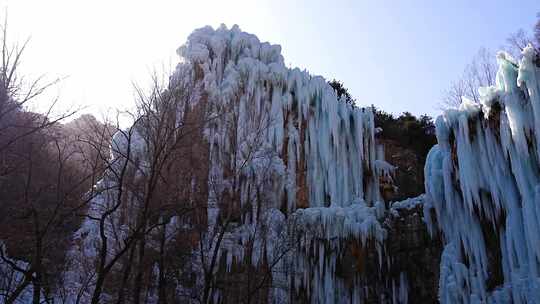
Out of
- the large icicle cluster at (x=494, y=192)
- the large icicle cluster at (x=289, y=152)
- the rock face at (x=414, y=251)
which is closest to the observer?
the large icicle cluster at (x=494, y=192)

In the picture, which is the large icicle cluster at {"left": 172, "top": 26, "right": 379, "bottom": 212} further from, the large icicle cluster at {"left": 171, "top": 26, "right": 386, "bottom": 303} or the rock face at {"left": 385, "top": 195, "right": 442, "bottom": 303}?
the rock face at {"left": 385, "top": 195, "right": 442, "bottom": 303}

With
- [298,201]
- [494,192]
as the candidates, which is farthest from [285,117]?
[494,192]

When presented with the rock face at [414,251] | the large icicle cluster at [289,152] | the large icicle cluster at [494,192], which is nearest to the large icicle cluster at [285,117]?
the large icicle cluster at [289,152]

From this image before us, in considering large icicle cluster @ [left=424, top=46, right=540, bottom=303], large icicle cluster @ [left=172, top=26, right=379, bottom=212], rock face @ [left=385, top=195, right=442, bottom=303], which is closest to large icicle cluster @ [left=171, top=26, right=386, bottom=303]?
large icicle cluster @ [left=172, top=26, right=379, bottom=212]

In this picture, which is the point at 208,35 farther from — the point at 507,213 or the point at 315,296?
the point at 507,213

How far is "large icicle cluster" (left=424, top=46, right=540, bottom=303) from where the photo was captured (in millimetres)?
8352

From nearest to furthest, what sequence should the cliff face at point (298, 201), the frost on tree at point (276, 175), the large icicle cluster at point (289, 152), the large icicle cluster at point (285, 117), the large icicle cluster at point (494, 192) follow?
the large icicle cluster at point (494, 192) < the cliff face at point (298, 201) < the frost on tree at point (276, 175) < the large icicle cluster at point (289, 152) < the large icicle cluster at point (285, 117)

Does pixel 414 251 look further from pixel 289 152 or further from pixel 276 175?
pixel 289 152

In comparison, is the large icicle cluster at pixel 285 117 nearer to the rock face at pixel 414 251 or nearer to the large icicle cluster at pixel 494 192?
the rock face at pixel 414 251

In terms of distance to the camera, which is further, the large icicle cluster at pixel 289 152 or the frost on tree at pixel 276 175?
the large icicle cluster at pixel 289 152

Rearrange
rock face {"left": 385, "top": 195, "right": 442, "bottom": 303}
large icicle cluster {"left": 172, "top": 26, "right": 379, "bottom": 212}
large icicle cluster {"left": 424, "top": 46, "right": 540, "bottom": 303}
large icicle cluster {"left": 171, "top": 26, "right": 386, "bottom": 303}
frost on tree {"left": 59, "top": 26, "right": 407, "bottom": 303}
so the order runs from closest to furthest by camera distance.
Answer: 1. large icicle cluster {"left": 424, "top": 46, "right": 540, "bottom": 303}
2. rock face {"left": 385, "top": 195, "right": 442, "bottom": 303}
3. frost on tree {"left": 59, "top": 26, "right": 407, "bottom": 303}
4. large icicle cluster {"left": 171, "top": 26, "right": 386, "bottom": 303}
5. large icicle cluster {"left": 172, "top": 26, "right": 379, "bottom": 212}

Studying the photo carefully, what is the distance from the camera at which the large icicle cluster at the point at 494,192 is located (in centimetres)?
835

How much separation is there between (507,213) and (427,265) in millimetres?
2912

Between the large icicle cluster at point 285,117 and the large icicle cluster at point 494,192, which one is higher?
the large icicle cluster at point 285,117
